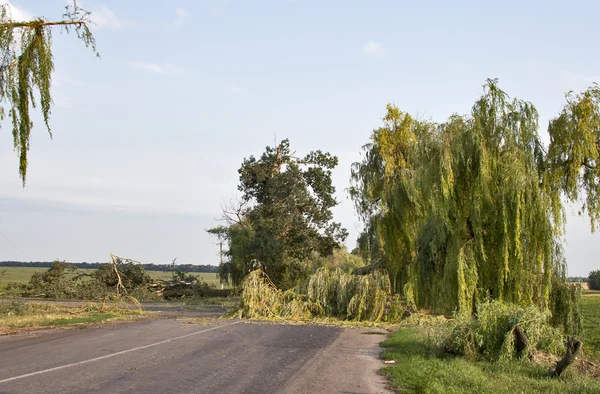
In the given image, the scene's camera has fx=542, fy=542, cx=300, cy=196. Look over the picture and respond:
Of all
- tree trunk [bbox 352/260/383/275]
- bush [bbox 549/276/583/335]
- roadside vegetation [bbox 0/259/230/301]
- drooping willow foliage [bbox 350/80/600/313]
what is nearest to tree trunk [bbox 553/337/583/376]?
drooping willow foliage [bbox 350/80/600/313]

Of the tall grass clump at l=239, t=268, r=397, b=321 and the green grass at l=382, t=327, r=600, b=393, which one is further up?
the tall grass clump at l=239, t=268, r=397, b=321

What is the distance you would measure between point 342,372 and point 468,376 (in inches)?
86.9

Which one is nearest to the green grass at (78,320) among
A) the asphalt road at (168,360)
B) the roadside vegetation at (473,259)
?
the asphalt road at (168,360)

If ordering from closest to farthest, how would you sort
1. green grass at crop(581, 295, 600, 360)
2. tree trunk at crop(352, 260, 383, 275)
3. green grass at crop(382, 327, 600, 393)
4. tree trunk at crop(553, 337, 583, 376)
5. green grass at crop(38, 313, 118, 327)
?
green grass at crop(382, 327, 600, 393)
tree trunk at crop(553, 337, 583, 376)
green grass at crop(581, 295, 600, 360)
green grass at crop(38, 313, 118, 327)
tree trunk at crop(352, 260, 383, 275)

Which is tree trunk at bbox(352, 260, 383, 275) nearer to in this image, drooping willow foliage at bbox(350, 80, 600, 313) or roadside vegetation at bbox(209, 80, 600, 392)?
roadside vegetation at bbox(209, 80, 600, 392)

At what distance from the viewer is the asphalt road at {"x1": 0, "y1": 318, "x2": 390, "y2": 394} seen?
26.8 feet

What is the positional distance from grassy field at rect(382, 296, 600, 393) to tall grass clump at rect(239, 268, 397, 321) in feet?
27.5

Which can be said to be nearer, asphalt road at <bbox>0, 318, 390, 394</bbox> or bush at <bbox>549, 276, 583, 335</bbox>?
asphalt road at <bbox>0, 318, 390, 394</bbox>

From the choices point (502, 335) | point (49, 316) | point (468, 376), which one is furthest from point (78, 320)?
point (468, 376)

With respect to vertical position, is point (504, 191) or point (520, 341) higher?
point (504, 191)

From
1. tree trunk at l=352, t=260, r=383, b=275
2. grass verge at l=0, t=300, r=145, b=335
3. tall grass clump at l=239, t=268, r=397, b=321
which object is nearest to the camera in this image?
grass verge at l=0, t=300, r=145, b=335

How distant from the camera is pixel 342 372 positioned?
9.73m

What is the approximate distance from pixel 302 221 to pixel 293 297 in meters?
16.8

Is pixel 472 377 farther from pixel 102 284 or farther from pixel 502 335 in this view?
pixel 102 284
